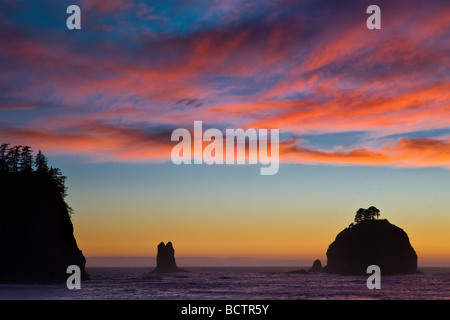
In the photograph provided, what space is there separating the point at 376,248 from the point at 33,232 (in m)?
108

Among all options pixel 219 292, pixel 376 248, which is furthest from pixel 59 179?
pixel 376 248

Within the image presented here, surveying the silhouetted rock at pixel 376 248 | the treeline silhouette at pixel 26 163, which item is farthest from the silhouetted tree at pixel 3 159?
the silhouetted rock at pixel 376 248

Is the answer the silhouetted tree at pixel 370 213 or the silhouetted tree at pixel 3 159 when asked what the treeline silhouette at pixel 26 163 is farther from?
the silhouetted tree at pixel 370 213

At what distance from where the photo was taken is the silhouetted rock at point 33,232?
83625mm

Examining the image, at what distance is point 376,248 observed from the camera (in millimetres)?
155625

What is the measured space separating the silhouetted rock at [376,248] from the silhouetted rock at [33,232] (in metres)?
94.1

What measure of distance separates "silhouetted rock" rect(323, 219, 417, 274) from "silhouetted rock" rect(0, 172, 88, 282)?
94071 millimetres

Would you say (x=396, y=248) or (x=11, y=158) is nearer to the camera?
(x=11, y=158)

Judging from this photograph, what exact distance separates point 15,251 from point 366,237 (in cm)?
10852

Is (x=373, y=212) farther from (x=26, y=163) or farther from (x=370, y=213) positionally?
(x=26, y=163)
